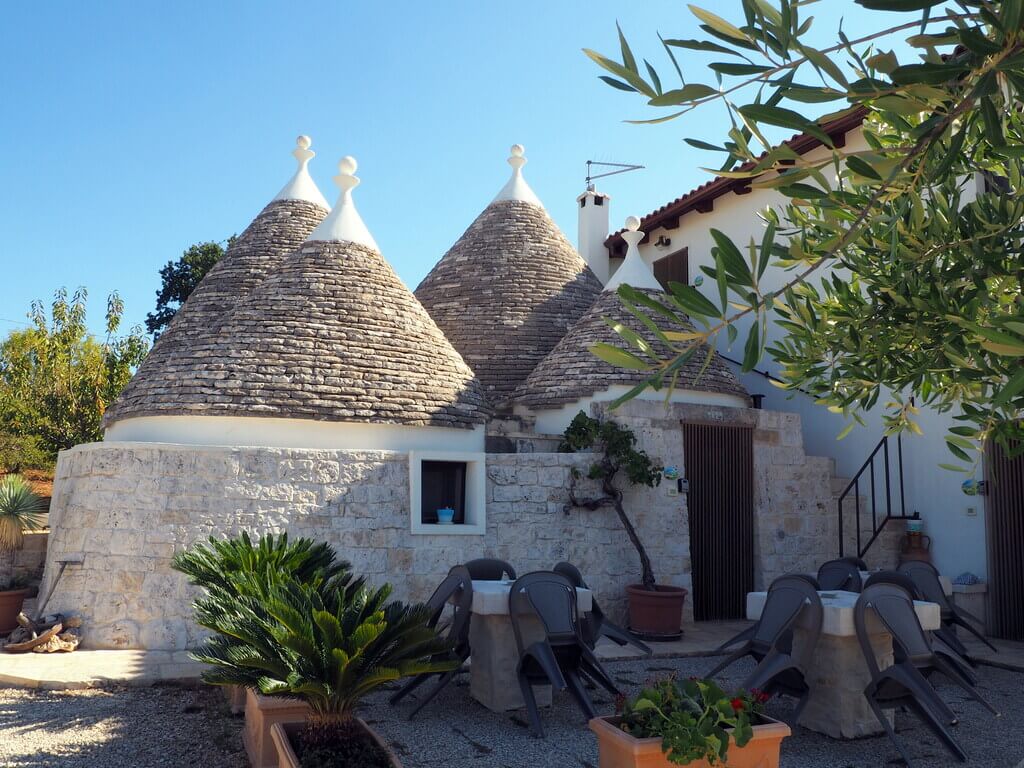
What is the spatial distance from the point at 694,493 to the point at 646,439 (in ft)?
3.63

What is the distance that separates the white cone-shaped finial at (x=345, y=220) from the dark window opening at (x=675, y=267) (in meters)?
6.77

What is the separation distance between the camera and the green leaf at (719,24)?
2785mm

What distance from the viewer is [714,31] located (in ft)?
9.27

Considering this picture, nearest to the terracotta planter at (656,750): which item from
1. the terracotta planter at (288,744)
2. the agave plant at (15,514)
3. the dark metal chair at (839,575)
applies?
the terracotta planter at (288,744)

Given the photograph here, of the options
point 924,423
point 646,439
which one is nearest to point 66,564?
point 646,439

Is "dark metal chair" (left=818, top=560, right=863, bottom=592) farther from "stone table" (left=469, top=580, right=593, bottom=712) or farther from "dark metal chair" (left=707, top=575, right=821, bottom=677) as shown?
"stone table" (left=469, top=580, right=593, bottom=712)

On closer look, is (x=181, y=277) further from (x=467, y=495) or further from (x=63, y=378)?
(x=467, y=495)

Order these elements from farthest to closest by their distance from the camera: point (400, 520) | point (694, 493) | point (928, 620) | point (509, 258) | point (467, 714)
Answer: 1. point (509, 258)
2. point (694, 493)
3. point (400, 520)
4. point (467, 714)
5. point (928, 620)

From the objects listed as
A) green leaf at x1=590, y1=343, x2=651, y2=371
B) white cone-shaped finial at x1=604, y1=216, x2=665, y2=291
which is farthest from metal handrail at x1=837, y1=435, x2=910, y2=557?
green leaf at x1=590, y1=343, x2=651, y2=371

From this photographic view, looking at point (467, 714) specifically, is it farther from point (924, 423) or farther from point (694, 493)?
point (924, 423)

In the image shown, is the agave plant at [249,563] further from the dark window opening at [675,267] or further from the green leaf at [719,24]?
the dark window opening at [675,267]

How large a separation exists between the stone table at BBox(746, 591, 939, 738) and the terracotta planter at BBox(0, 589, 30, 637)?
858cm

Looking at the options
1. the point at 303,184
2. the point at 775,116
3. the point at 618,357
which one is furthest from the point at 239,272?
the point at 775,116

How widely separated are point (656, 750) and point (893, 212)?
2.62 meters
